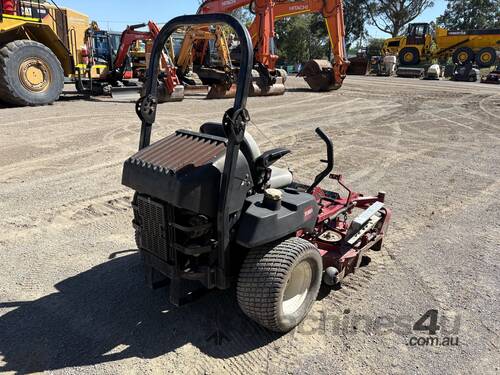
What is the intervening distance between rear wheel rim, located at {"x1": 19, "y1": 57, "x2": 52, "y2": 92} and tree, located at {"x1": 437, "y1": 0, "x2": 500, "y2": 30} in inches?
2399

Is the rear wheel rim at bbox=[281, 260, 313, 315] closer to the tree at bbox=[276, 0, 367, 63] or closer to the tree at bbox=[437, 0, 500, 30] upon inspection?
the tree at bbox=[276, 0, 367, 63]

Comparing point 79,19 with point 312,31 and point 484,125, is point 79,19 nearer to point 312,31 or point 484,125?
point 484,125

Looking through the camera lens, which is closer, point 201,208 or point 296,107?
point 201,208

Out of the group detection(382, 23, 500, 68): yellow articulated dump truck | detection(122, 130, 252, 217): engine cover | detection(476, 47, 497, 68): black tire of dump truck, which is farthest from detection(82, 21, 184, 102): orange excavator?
detection(476, 47, 497, 68): black tire of dump truck

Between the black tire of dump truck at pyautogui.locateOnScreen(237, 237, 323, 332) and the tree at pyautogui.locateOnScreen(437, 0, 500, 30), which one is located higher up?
the tree at pyautogui.locateOnScreen(437, 0, 500, 30)

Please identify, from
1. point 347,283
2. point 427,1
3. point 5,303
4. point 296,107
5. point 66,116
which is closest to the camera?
point 5,303

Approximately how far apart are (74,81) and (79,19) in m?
1.97

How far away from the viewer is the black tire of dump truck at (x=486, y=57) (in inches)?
1123

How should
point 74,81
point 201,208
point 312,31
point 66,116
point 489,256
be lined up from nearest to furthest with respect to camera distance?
point 201,208 → point 489,256 → point 66,116 → point 74,81 → point 312,31

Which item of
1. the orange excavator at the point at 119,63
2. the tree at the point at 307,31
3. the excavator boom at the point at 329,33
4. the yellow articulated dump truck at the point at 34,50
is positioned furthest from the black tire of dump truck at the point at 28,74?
the tree at the point at 307,31

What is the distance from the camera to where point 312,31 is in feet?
172

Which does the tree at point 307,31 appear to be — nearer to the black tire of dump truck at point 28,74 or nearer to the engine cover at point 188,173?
the black tire of dump truck at point 28,74

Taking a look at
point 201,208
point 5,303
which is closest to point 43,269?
point 5,303

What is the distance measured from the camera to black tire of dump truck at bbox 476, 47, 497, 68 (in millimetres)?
28531
